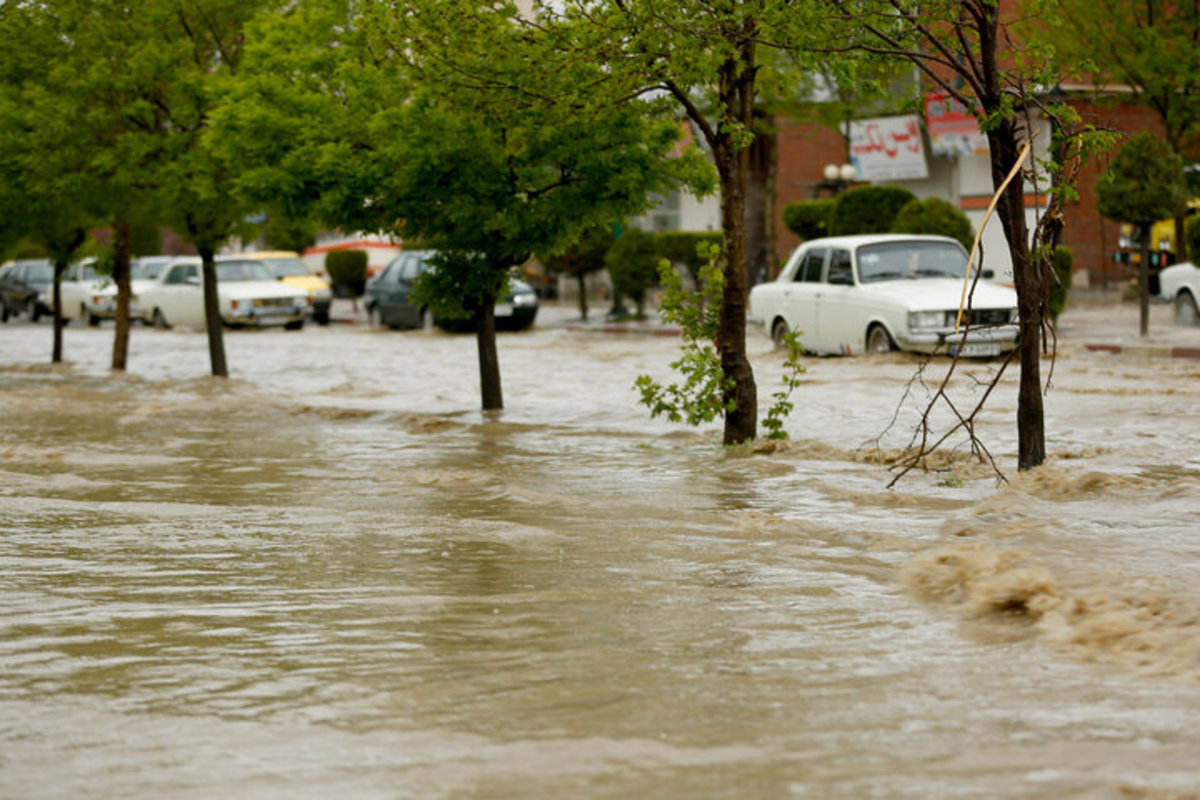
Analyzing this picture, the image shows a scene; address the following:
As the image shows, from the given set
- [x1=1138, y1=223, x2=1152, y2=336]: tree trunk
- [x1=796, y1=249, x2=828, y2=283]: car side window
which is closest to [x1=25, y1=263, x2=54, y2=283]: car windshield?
[x1=796, y1=249, x2=828, y2=283]: car side window

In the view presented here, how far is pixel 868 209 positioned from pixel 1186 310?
709 cm

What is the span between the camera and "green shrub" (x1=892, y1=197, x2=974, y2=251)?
88.1ft

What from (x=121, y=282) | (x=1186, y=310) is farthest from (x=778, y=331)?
(x=121, y=282)

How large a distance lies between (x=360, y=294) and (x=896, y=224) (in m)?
21.9

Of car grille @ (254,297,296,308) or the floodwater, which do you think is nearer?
the floodwater

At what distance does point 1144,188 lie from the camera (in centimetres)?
2330

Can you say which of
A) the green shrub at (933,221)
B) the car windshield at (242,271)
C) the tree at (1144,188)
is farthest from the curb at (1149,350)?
the car windshield at (242,271)

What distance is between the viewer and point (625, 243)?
3127cm

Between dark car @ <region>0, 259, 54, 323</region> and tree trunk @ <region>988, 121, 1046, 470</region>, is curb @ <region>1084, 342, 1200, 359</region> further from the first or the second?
dark car @ <region>0, 259, 54, 323</region>

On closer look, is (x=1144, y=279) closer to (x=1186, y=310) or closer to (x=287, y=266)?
(x=1186, y=310)

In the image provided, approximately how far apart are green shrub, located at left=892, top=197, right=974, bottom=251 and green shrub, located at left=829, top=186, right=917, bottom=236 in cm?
340

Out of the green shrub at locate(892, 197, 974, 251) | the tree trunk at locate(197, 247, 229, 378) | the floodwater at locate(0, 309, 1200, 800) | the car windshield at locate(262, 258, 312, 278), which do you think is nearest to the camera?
the floodwater at locate(0, 309, 1200, 800)

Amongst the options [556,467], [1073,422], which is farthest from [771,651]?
[1073,422]

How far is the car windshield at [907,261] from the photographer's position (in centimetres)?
2098
